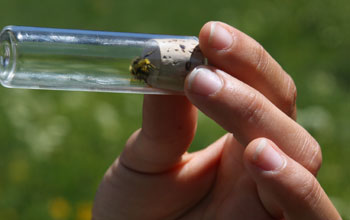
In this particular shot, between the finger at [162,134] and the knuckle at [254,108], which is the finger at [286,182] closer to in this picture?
the knuckle at [254,108]

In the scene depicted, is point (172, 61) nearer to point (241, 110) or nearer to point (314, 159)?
point (241, 110)

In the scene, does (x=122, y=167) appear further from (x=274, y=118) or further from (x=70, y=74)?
(x=274, y=118)

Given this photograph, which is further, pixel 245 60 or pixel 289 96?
pixel 289 96

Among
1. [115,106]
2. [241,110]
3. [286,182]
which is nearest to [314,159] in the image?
[286,182]

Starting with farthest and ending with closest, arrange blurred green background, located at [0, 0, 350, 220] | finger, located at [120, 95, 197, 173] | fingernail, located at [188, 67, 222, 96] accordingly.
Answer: blurred green background, located at [0, 0, 350, 220]
finger, located at [120, 95, 197, 173]
fingernail, located at [188, 67, 222, 96]

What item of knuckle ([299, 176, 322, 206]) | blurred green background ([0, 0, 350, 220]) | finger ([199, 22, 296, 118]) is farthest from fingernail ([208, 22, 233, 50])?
blurred green background ([0, 0, 350, 220])

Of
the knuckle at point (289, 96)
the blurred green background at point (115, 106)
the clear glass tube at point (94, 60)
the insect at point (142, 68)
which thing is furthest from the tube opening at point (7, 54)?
the blurred green background at point (115, 106)

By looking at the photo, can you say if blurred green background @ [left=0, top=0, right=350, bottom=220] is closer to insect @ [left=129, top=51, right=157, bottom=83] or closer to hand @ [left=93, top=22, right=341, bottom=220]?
hand @ [left=93, top=22, right=341, bottom=220]
